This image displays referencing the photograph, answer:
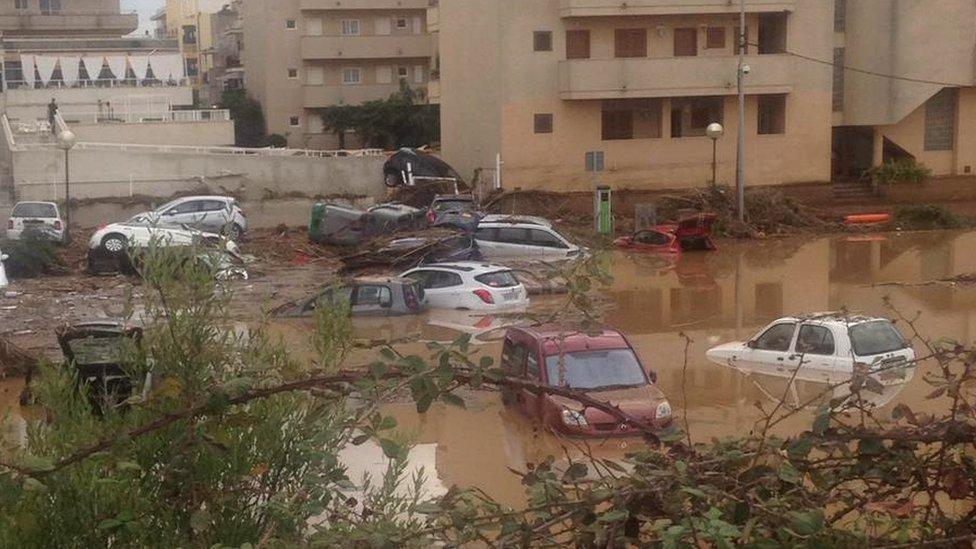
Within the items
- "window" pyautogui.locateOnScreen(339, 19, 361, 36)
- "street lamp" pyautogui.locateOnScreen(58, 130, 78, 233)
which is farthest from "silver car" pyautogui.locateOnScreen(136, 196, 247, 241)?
"window" pyautogui.locateOnScreen(339, 19, 361, 36)

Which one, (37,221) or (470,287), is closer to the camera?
(470,287)

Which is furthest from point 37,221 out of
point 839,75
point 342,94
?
point 342,94

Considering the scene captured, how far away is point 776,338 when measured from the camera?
664 inches

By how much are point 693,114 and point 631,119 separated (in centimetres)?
206

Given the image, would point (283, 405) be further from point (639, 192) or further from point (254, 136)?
Answer: point (254, 136)

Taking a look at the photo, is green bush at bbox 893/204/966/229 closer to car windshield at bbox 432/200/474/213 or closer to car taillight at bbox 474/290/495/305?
car windshield at bbox 432/200/474/213

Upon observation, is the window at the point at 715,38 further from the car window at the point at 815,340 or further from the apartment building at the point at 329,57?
the car window at the point at 815,340

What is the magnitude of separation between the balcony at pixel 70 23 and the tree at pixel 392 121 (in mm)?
11924

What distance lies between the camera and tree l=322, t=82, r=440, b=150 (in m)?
54.2

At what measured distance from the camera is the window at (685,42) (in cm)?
4016

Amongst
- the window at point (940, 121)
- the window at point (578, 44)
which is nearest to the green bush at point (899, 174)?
the window at point (940, 121)

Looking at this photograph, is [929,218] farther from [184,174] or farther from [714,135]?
[184,174]

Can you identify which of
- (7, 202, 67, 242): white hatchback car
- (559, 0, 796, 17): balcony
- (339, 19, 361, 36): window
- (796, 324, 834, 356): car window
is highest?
(339, 19, 361, 36): window

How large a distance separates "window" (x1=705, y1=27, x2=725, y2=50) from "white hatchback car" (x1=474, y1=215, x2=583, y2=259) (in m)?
12.8
